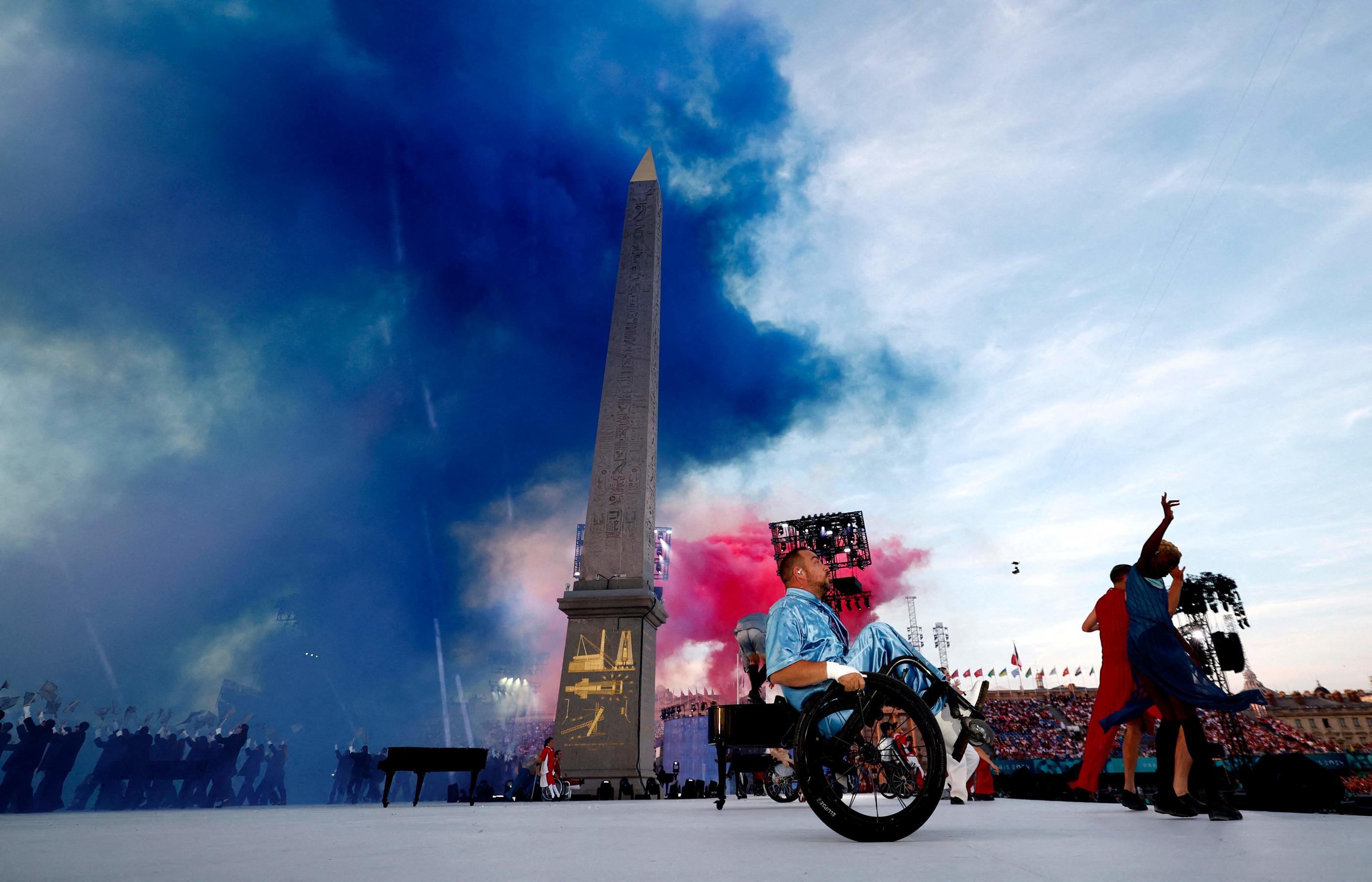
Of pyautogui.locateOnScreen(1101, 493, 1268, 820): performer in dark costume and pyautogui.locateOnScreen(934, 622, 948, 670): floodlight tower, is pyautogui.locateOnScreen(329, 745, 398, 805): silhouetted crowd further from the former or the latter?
pyautogui.locateOnScreen(934, 622, 948, 670): floodlight tower

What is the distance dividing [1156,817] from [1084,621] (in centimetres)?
187

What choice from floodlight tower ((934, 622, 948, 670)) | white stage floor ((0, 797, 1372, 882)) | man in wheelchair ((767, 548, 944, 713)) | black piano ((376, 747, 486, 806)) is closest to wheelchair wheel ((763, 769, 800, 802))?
black piano ((376, 747, 486, 806))

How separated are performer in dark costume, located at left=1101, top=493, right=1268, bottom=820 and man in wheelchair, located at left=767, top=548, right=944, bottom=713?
2032 millimetres

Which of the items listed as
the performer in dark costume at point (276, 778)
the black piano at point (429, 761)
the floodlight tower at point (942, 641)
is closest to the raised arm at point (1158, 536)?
the black piano at point (429, 761)

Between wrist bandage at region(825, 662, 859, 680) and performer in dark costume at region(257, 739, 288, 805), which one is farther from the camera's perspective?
performer in dark costume at region(257, 739, 288, 805)

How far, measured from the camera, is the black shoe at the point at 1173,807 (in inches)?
146

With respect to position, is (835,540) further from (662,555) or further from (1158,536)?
(1158,536)

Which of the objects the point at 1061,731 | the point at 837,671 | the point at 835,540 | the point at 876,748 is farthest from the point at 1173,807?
the point at 1061,731

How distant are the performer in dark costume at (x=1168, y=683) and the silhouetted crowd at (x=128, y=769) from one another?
13.7 m

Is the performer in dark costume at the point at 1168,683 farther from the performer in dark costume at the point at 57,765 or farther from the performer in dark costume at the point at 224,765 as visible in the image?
the performer in dark costume at the point at 224,765

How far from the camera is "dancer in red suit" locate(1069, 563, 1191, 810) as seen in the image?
15.0 feet

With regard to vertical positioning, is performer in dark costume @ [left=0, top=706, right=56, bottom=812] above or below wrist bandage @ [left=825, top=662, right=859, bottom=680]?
below

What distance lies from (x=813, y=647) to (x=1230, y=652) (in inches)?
232

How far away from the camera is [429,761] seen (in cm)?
923
